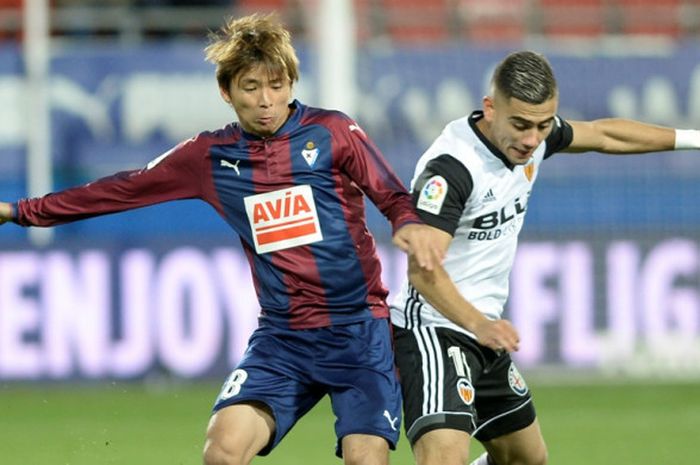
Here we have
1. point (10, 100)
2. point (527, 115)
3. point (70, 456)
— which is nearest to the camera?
point (527, 115)

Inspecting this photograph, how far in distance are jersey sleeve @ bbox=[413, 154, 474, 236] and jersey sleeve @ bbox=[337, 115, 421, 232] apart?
67 millimetres

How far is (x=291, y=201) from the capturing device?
20.7 ft

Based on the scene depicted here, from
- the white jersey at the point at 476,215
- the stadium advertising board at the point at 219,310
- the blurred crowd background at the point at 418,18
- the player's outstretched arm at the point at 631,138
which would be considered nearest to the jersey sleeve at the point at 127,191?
the white jersey at the point at 476,215

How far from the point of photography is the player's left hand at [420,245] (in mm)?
5648

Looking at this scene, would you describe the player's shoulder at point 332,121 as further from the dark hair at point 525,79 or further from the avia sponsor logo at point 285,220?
the dark hair at point 525,79

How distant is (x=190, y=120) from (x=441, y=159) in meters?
8.61

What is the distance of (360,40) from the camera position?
15516mm

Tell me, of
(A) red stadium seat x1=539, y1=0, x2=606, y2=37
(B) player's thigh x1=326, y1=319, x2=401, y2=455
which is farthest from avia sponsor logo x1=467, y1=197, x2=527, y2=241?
(A) red stadium seat x1=539, y1=0, x2=606, y2=37

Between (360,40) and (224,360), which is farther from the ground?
(360,40)

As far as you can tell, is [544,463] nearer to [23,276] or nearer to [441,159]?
[441,159]

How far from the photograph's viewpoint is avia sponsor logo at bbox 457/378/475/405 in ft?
20.4

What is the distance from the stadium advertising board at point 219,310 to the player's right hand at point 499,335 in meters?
7.18

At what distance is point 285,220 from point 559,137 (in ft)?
4.19

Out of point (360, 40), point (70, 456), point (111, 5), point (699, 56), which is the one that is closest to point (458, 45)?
point (360, 40)
